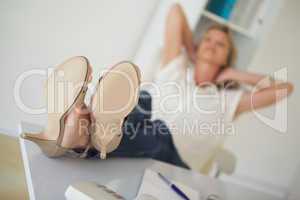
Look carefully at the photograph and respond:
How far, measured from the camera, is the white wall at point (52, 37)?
78 cm

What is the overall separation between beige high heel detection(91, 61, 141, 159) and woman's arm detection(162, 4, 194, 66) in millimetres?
595

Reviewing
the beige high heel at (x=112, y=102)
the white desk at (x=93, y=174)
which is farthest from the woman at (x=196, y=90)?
the beige high heel at (x=112, y=102)

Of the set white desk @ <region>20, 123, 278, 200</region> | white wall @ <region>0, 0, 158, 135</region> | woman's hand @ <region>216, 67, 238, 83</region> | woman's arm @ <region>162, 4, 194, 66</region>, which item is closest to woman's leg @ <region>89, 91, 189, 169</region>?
white desk @ <region>20, 123, 278, 200</region>

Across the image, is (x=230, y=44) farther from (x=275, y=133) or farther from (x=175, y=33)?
(x=275, y=133)

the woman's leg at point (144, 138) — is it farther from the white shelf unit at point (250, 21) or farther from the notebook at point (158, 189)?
the white shelf unit at point (250, 21)

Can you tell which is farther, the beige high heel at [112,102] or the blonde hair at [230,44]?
the blonde hair at [230,44]

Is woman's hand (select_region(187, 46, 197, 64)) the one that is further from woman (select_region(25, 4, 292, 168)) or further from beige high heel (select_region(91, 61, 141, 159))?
beige high heel (select_region(91, 61, 141, 159))

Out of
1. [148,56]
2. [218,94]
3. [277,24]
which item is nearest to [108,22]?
[148,56]

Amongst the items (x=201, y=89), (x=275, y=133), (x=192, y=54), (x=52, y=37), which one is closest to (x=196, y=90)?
(x=201, y=89)

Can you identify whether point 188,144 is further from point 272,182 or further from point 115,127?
point 115,127

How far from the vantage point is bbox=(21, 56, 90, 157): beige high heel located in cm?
49

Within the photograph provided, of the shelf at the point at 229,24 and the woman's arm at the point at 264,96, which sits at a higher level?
the shelf at the point at 229,24

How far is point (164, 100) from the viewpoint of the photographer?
109 centimetres

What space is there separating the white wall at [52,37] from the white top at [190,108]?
0.60ft
